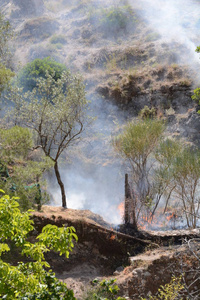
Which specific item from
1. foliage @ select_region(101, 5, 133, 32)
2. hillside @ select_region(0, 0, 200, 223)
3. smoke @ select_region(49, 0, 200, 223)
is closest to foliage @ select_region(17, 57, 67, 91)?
hillside @ select_region(0, 0, 200, 223)

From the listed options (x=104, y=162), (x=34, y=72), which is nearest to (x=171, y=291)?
(x=104, y=162)

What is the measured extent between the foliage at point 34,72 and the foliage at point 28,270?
1998cm

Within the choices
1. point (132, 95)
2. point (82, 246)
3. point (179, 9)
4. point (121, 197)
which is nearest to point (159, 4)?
point (179, 9)

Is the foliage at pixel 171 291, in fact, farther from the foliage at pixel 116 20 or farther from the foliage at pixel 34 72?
the foliage at pixel 116 20

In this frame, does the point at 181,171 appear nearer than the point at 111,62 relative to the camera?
Yes

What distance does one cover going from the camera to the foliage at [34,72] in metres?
23.1

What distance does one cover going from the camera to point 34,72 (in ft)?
76.2

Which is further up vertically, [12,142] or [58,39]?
[58,39]

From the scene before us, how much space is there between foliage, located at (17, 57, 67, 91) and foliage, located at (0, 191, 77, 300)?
19985 mm

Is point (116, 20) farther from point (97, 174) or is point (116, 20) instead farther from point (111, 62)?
point (97, 174)

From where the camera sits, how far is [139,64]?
26.2 metres

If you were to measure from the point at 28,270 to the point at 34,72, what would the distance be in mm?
21362

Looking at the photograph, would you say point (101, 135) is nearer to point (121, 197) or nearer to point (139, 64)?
point (121, 197)

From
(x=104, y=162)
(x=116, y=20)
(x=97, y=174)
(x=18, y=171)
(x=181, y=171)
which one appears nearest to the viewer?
(x=18, y=171)
